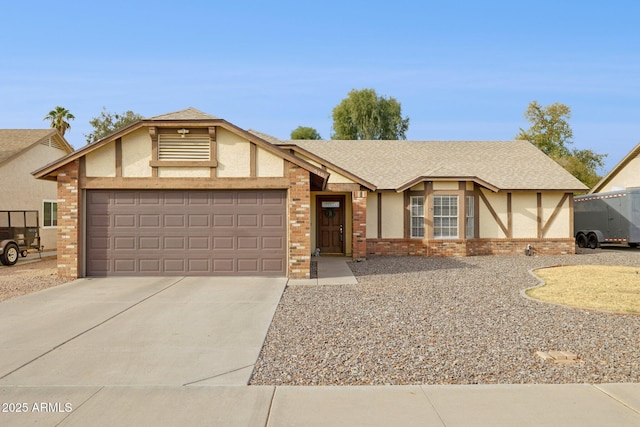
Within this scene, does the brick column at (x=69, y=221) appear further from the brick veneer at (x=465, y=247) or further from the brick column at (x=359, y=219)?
the brick veneer at (x=465, y=247)

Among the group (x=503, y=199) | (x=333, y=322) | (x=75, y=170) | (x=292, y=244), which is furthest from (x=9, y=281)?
(x=503, y=199)

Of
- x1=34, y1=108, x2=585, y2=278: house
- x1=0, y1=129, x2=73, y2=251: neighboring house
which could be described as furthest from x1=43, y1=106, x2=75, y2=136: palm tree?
x1=34, y1=108, x2=585, y2=278: house

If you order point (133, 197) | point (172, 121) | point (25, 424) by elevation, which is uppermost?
point (172, 121)

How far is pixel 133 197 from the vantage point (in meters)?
13.3

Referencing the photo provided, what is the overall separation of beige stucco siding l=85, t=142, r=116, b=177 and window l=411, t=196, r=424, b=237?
11927 mm

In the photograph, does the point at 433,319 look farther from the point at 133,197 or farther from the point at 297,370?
the point at 133,197

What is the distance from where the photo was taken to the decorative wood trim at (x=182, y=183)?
13047mm

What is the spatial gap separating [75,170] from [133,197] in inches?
68.8

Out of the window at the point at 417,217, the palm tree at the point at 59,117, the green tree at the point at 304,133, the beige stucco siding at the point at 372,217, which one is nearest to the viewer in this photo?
the window at the point at 417,217

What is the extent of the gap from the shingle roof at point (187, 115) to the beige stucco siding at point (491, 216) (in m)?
12.8

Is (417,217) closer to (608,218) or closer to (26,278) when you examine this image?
(608,218)

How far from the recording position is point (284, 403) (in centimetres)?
466

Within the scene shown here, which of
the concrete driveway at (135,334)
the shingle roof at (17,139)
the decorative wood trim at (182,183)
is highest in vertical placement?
the shingle roof at (17,139)

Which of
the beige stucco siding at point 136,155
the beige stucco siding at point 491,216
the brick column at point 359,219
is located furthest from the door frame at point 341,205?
the beige stucco siding at point 136,155
